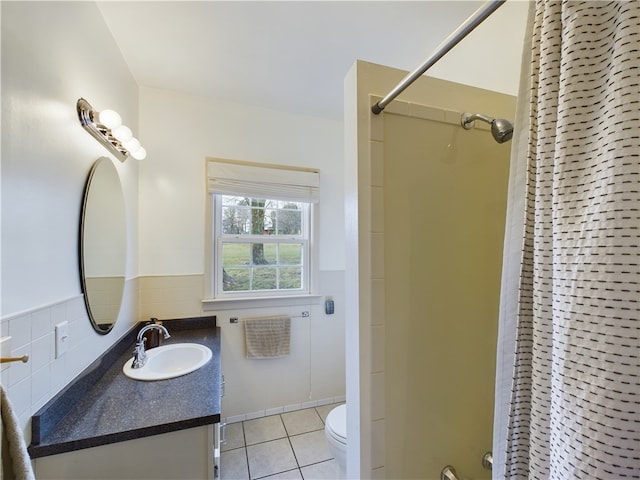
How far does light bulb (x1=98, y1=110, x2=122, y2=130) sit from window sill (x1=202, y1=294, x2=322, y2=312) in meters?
1.34

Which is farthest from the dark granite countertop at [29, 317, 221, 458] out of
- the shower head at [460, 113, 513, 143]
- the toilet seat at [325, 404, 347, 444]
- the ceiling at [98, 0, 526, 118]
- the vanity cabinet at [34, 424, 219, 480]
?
the ceiling at [98, 0, 526, 118]

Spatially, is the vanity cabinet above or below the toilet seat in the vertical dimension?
above

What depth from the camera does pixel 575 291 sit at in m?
0.41

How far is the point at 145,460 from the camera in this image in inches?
38.7

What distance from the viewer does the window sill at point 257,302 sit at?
2.18 m

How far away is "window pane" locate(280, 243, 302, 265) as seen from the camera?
98.1 inches

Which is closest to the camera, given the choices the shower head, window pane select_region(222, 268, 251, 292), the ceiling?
the shower head

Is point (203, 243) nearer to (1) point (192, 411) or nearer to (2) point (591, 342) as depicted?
(1) point (192, 411)

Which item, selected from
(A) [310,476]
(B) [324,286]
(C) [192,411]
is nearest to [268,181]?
(B) [324,286]

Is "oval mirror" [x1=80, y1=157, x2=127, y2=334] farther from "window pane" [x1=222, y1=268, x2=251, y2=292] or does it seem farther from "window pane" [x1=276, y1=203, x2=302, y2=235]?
"window pane" [x1=276, y1=203, x2=302, y2=235]

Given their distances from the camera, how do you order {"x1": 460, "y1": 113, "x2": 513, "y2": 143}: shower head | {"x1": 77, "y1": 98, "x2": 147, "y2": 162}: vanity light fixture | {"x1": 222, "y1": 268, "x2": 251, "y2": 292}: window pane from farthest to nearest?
{"x1": 222, "y1": 268, "x2": 251, "y2": 292}: window pane → {"x1": 77, "y1": 98, "x2": 147, "y2": 162}: vanity light fixture → {"x1": 460, "y1": 113, "x2": 513, "y2": 143}: shower head

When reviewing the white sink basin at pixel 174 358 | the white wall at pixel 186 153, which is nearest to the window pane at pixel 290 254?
the white wall at pixel 186 153

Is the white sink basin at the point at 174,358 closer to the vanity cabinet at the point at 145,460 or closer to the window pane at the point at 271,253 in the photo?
the vanity cabinet at the point at 145,460

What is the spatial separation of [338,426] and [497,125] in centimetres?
161
